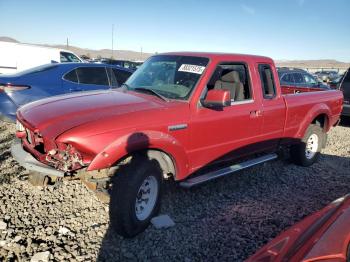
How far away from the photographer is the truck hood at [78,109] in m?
3.28

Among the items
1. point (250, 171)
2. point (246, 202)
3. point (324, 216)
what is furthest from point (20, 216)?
point (250, 171)

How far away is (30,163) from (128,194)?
104 centimetres

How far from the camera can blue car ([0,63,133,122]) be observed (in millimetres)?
6418

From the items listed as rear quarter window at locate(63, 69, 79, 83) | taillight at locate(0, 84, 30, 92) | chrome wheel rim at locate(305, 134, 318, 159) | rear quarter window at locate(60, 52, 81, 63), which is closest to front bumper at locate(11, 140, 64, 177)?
taillight at locate(0, 84, 30, 92)

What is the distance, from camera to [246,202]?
4.67m

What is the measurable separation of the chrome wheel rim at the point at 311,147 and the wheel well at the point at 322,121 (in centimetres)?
31

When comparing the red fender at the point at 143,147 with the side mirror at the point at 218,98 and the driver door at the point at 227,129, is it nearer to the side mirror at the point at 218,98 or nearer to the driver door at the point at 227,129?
the driver door at the point at 227,129

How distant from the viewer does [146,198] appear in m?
3.75

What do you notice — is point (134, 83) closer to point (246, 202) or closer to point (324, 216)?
point (246, 202)

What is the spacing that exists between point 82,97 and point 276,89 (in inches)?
116

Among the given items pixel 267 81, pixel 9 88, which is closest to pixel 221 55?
pixel 267 81

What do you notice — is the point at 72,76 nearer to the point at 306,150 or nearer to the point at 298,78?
the point at 306,150

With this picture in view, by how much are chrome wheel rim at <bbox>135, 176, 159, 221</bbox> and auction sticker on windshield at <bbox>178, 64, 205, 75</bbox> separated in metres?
1.47

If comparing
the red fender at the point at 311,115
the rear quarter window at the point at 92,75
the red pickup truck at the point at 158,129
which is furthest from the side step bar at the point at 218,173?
the rear quarter window at the point at 92,75
